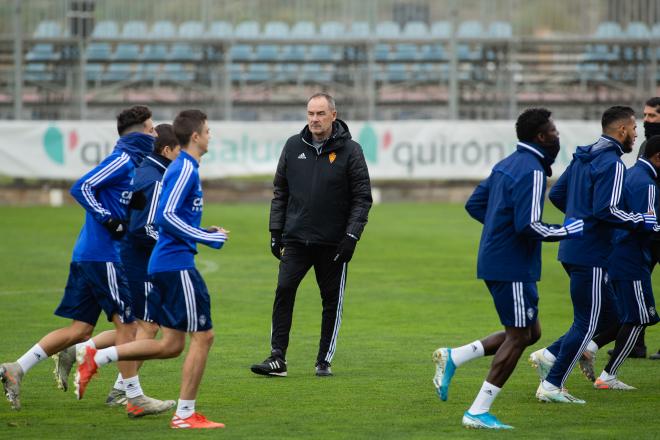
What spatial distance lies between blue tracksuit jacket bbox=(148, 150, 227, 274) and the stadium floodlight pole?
23.7m

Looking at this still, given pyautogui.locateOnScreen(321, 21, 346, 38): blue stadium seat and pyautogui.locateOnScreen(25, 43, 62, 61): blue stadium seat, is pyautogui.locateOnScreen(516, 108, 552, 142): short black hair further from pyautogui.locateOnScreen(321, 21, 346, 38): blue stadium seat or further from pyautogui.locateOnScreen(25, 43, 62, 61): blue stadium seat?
pyautogui.locateOnScreen(25, 43, 62, 61): blue stadium seat

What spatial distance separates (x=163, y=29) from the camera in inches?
1249

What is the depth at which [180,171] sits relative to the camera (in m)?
7.14

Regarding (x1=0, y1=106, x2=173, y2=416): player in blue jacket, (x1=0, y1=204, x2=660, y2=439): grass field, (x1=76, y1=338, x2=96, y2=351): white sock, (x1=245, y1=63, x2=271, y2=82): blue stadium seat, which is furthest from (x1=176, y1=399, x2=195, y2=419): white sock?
(x1=245, y1=63, x2=271, y2=82): blue stadium seat

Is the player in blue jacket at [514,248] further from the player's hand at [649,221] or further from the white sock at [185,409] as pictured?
the white sock at [185,409]

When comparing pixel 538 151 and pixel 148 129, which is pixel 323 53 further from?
pixel 538 151

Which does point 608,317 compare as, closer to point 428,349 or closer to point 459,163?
point 428,349

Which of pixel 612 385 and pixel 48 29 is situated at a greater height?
pixel 48 29

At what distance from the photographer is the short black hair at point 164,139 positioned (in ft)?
26.9

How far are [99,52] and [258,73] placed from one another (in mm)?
4358

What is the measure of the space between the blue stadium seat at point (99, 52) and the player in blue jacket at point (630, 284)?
2461 cm

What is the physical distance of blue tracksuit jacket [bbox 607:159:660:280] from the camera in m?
9.01

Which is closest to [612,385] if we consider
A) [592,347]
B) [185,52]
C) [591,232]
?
[592,347]

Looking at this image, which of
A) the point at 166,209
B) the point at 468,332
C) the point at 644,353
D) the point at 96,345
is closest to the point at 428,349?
the point at 468,332
